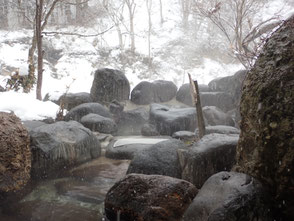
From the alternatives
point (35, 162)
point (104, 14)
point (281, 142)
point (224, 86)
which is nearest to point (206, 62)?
point (104, 14)

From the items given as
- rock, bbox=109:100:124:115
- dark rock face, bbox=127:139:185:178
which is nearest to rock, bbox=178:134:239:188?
dark rock face, bbox=127:139:185:178

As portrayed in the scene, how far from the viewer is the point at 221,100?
1087 cm

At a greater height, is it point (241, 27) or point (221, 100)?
point (241, 27)

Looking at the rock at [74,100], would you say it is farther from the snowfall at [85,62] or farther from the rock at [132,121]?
the snowfall at [85,62]

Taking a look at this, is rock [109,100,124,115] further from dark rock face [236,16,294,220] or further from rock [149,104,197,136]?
dark rock face [236,16,294,220]

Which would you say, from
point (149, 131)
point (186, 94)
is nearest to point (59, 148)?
point (149, 131)

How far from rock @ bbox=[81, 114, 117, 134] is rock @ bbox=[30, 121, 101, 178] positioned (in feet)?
6.73

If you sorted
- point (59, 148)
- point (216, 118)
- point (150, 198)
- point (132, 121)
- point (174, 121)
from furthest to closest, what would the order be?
point (132, 121) → point (216, 118) → point (174, 121) → point (59, 148) → point (150, 198)

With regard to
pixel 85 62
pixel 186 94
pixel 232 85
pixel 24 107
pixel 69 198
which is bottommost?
pixel 69 198

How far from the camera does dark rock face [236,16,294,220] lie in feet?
8.13

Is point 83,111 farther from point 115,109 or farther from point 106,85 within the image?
point 106,85

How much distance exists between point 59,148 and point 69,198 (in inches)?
53.4

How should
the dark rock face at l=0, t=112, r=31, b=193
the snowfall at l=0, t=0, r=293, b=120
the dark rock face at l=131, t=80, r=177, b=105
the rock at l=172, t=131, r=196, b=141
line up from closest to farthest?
the dark rock face at l=0, t=112, r=31, b=193
the rock at l=172, t=131, r=196, b=141
the dark rock face at l=131, t=80, r=177, b=105
the snowfall at l=0, t=0, r=293, b=120

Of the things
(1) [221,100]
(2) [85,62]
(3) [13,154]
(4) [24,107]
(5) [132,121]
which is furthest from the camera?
(2) [85,62]
